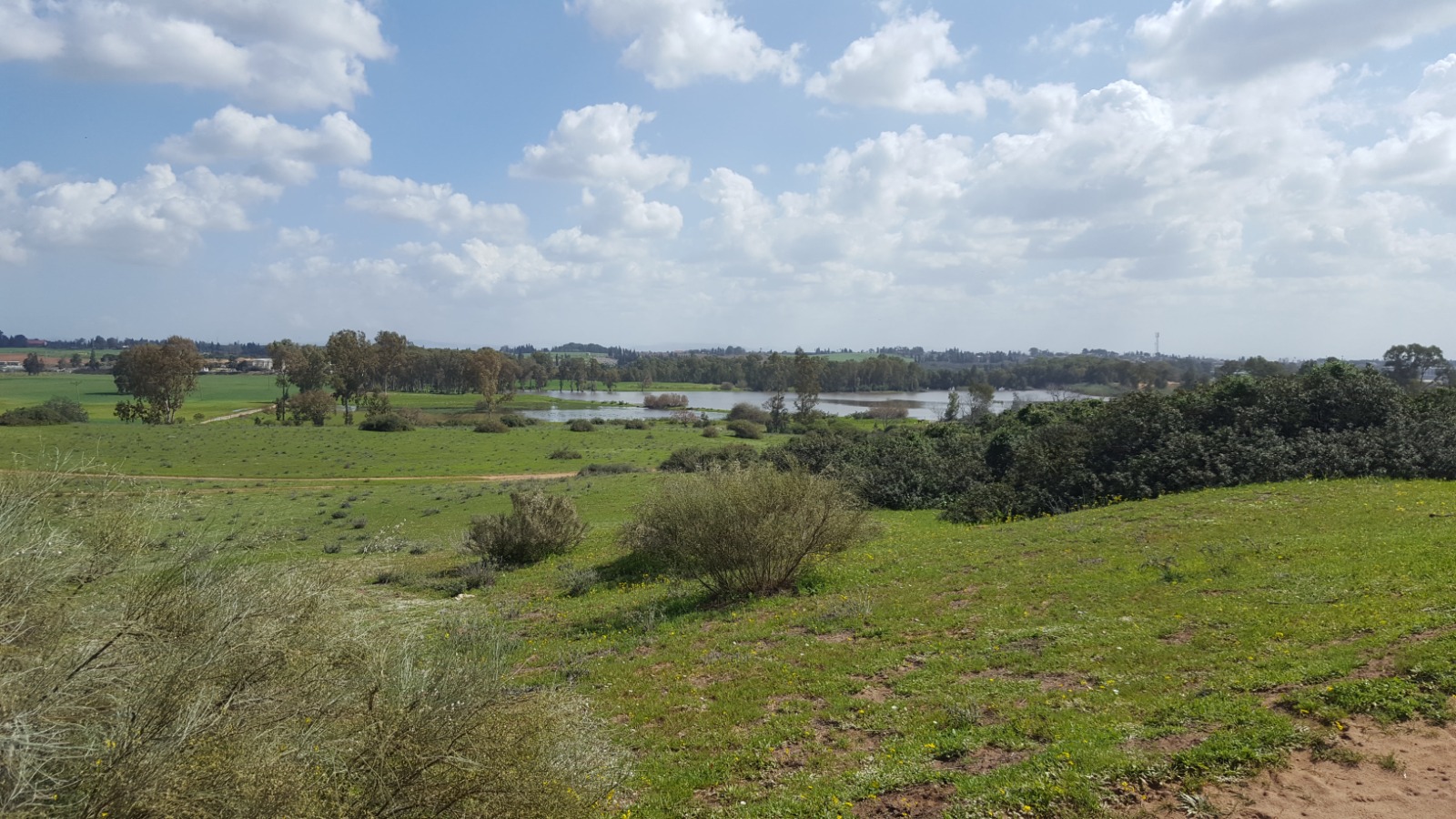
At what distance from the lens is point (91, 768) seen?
3551 millimetres

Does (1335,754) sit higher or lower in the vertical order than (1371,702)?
lower

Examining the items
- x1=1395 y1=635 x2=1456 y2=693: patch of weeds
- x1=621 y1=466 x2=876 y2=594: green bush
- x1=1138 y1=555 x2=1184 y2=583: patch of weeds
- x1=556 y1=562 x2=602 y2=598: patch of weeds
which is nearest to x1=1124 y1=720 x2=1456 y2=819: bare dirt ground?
x1=1395 y1=635 x2=1456 y2=693: patch of weeds

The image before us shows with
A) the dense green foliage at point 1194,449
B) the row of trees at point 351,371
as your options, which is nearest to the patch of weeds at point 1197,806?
the dense green foliage at point 1194,449

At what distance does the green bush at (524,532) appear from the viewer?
61.4 feet

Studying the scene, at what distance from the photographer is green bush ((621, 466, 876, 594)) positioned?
12211mm

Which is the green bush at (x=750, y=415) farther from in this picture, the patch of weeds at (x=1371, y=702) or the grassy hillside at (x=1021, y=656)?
the patch of weeds at (x=1371, y=702)

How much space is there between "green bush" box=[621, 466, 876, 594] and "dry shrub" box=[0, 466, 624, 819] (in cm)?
650

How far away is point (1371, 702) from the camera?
573 cm

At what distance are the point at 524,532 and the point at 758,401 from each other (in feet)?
362

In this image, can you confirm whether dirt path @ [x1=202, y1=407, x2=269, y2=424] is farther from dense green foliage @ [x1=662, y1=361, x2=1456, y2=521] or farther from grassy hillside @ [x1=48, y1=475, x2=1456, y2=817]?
grassy hillside @ [x1=48, y1=475, x2=1456, y2=817]

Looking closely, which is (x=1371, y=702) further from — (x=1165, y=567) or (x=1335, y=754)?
(x=1165, y=567)

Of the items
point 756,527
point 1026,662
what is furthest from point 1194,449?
point 1026,662

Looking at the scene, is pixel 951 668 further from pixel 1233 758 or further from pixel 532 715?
pixel 532 715

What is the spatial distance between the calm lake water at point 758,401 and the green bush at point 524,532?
248 feet
